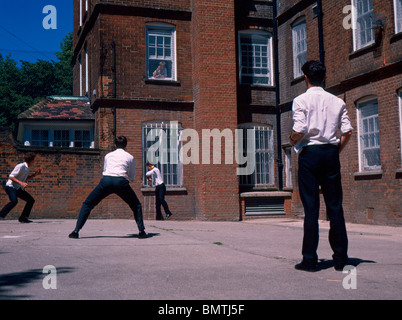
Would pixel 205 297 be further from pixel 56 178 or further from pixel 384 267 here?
pixel 56 178

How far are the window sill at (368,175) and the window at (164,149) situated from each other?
20.4 ft

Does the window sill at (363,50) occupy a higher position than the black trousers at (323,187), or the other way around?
the window sill at (363,50)

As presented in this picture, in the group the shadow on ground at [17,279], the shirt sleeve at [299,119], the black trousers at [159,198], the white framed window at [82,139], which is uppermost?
the white framed window at [82,139]

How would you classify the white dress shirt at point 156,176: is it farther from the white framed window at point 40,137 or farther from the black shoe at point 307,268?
the black shoe at point 307,268

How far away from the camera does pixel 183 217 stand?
18.4 m

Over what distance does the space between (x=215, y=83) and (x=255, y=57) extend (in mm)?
2809

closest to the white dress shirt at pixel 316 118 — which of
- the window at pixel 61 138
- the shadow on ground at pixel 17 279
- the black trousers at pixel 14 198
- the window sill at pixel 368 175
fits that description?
the shadow on ground at pixel 17 279

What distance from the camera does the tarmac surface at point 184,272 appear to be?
14.2 feet

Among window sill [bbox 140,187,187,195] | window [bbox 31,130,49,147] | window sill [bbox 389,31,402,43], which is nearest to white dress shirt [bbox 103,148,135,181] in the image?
window sill [bbox 389,31,402,43]

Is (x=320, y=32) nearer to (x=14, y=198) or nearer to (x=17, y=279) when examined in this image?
(x=14, y=198)

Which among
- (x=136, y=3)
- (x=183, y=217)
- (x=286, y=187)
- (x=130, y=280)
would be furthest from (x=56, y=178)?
(x=130, y=280)

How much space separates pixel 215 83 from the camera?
18156mm

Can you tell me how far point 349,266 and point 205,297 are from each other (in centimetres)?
226

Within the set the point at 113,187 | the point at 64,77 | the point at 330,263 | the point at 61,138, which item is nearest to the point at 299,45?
the point at 61,138
